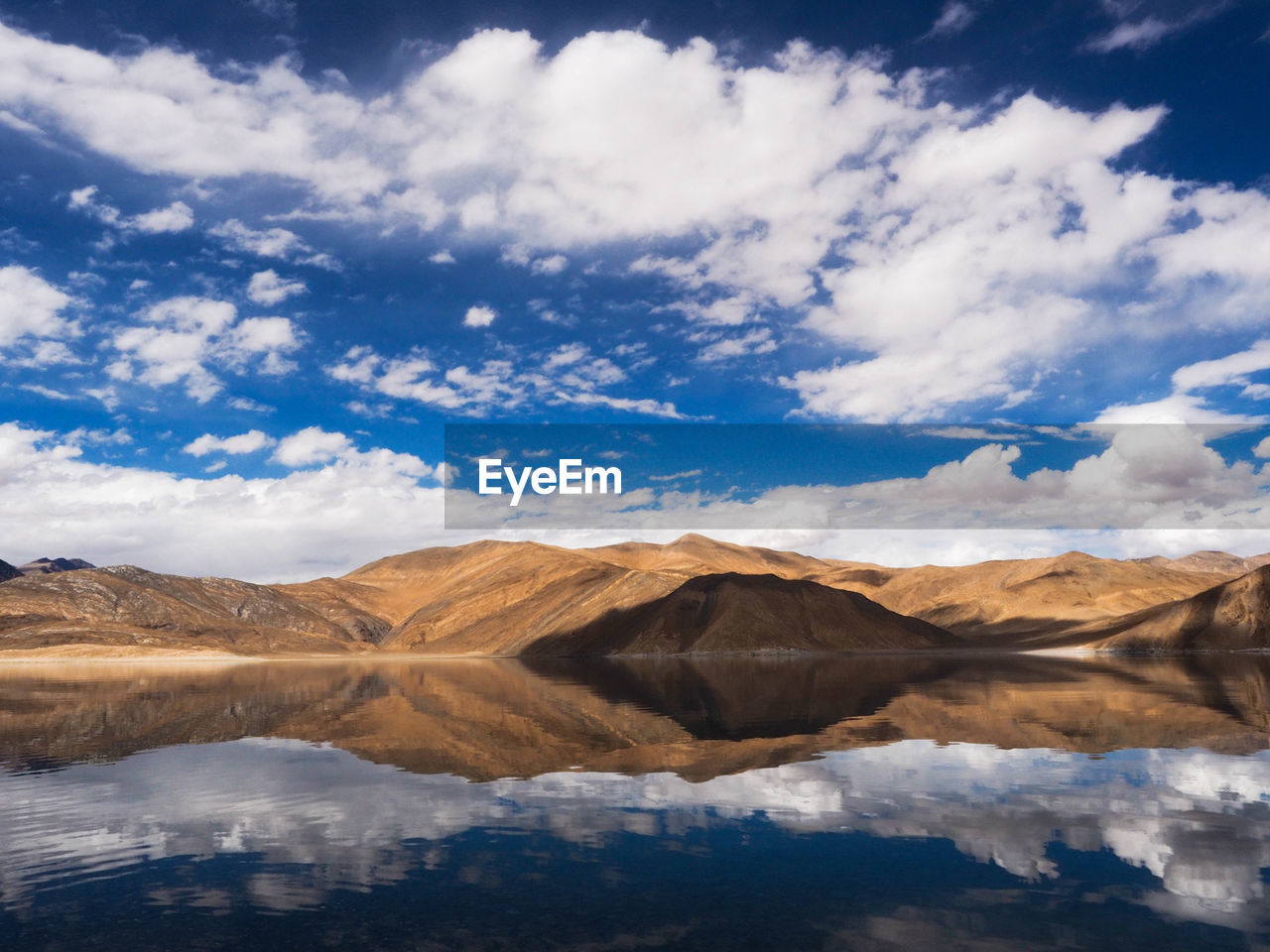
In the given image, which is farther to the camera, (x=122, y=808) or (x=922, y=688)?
(x=922, y=688)

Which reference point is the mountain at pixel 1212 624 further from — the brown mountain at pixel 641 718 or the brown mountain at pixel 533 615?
the brown mountain at pixel 641 718

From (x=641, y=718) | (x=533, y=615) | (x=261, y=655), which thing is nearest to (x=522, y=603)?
(x=533, y=615)

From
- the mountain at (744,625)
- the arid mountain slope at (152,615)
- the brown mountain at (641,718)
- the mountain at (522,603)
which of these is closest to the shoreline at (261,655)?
the mountain at (744,625)

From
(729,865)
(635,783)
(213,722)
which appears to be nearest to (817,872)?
(729,865)

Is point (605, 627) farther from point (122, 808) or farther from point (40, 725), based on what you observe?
point (122, 808)

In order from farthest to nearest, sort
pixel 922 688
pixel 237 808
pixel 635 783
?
pixel 922 688
pixel 635 783
pixel 237 808

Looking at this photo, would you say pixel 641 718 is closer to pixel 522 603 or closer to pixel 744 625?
pixel 744 625

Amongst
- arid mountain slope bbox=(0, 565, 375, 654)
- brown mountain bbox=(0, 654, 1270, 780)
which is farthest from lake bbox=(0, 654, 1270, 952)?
arid mountain slope bbox=(0, 565, 375, 654)
